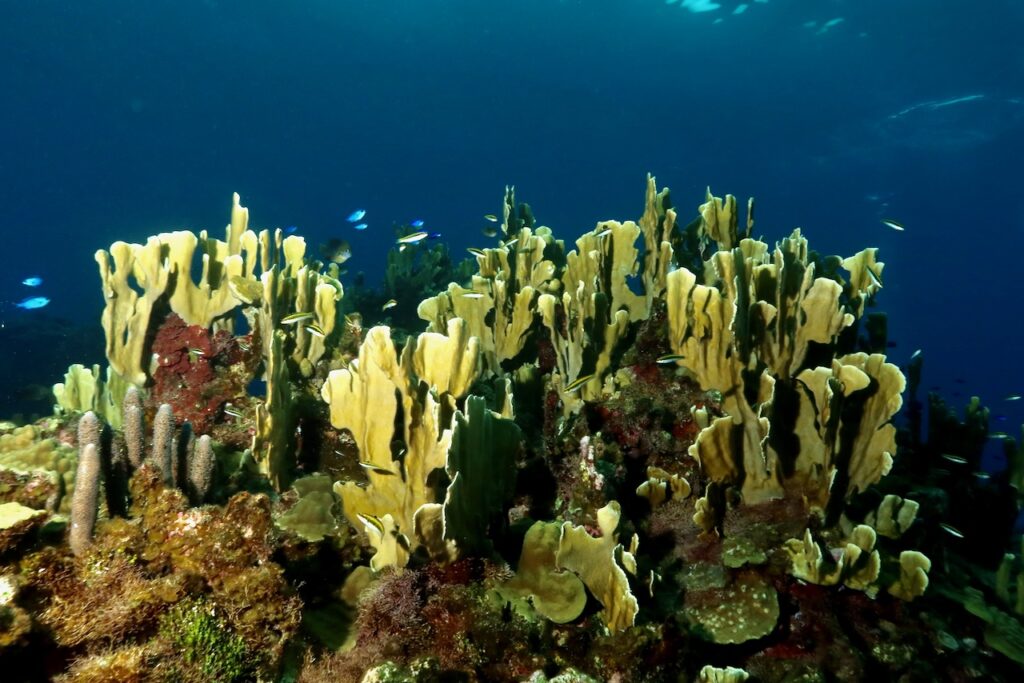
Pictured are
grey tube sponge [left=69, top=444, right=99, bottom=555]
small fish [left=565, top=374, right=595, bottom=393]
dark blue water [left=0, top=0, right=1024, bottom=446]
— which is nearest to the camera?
grey tube sponge [left=69, top=444, right=99, bottom=555]

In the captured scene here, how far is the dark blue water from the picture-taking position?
105ft

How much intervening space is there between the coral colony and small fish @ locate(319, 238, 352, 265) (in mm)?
2535

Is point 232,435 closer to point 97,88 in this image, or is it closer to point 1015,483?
point 1015,483

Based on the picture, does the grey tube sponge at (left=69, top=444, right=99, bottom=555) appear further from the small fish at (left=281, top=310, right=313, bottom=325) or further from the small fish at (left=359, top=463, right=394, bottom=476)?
the small fish at (left=281, top=310, right=313, bottom=325)

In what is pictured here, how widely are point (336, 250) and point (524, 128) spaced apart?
65721 mm

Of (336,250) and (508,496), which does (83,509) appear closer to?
(508,496)

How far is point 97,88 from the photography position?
2741 inches

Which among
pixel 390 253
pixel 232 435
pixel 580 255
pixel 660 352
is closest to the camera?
pixel 232 435

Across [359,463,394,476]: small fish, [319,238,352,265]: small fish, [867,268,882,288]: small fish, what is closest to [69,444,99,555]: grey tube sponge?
[359,463,394,476]: small fish

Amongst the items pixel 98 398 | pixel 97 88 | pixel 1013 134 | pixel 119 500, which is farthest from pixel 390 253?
pixel 97 88

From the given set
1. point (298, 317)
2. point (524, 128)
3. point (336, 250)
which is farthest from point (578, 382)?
point (524, 128)

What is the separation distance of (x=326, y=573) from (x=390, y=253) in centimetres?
886

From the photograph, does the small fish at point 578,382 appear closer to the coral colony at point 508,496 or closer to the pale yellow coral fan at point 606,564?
the coral colony at point 508,496

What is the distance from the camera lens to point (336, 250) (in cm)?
809
